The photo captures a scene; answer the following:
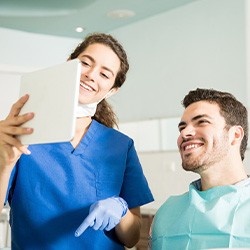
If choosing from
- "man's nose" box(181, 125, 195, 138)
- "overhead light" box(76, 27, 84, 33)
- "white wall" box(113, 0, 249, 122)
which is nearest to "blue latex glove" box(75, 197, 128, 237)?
"man's nose" box(181, 125, 195, 138)

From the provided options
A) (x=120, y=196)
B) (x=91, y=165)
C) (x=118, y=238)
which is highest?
(x=91, y=165)

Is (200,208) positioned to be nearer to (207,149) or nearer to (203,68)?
(207,149)

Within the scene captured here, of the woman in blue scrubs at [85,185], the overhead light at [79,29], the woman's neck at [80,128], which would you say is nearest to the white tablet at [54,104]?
the woman in blue scrubs at [85,185]

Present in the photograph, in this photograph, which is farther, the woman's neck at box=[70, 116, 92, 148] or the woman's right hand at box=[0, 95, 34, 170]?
the woman's neck at box=[70, 116, 92, 148]

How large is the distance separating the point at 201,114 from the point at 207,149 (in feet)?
0.44

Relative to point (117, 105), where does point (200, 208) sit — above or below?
below

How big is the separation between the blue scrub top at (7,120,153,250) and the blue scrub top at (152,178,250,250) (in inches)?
5.1

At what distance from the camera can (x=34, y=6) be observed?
4.59 meters

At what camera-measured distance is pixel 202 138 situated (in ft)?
5.36

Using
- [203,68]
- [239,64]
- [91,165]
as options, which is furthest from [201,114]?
[203,68]

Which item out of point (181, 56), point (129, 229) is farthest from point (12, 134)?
point (181, 56)

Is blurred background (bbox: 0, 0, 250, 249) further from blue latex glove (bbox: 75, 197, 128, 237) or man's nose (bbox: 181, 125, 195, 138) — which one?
blue latex glove (bbox: 75, 197, 128, 237)

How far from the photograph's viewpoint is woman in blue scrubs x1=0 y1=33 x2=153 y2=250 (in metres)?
1.43

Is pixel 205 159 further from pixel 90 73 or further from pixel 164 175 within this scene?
pixel 164 175
